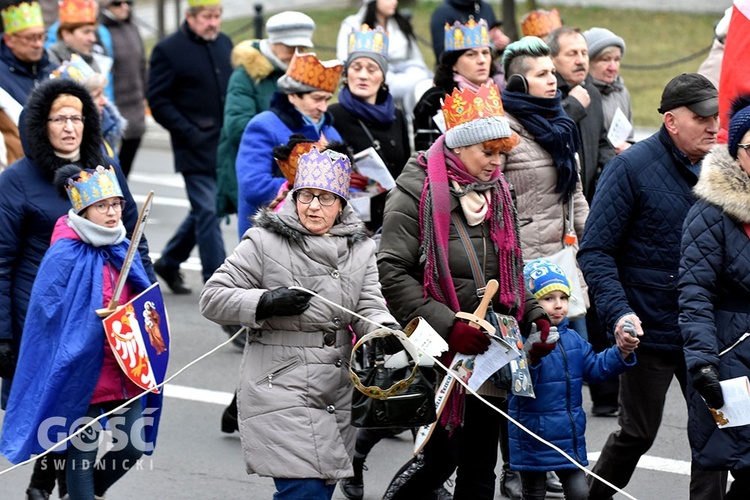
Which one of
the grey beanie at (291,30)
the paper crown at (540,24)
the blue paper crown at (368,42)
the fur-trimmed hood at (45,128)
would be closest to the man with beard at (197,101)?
the grey beanie at (291,30)

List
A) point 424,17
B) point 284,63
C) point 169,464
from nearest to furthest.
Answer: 1. point 169,464
2. point 284,63
3. point 424,17

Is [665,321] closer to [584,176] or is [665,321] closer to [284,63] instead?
[584,176]

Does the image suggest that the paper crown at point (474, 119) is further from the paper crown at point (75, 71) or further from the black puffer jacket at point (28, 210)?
the paper crown at point (75, 71)

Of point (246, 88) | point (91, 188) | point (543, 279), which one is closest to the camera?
point (91, 188)

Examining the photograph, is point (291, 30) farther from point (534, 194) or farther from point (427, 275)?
point (427, 275)

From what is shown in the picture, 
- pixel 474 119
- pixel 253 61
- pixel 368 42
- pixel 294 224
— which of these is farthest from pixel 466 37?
pixel 294 224

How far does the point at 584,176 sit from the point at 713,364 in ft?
8.88

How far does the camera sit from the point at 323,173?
18.3 ft

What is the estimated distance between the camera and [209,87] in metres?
10.6

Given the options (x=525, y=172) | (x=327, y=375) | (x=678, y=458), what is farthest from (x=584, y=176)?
(x=327, y=375)

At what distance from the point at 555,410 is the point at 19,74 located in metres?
4.51

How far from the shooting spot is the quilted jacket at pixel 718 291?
17.8 ft

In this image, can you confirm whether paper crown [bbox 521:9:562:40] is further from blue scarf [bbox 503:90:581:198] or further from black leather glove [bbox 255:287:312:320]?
black leather glove [bbox 255:287:312:320]

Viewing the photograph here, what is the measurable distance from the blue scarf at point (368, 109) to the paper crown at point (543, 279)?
1.85 meters
